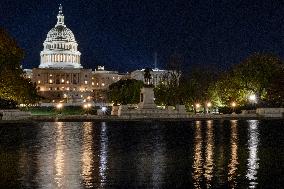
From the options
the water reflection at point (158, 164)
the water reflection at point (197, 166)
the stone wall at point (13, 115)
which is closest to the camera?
the water reflection at point (197, 166)

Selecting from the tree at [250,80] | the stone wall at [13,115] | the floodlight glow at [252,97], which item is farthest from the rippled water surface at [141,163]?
the floodlight glow at [252,97]

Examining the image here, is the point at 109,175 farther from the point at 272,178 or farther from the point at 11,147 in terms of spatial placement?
the point at 11,147

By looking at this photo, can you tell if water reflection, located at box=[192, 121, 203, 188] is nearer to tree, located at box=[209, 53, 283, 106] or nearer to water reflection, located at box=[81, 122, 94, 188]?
water reflection, located at box=[81, 122, 94, 188]

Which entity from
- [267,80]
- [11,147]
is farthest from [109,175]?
[267,80]

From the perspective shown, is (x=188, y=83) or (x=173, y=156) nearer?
(x=173, y=156)

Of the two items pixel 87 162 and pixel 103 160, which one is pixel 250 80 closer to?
pixel 103 160

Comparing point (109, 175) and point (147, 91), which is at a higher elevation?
point (147, 91)

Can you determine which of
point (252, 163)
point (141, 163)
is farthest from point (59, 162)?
point (252, 163)

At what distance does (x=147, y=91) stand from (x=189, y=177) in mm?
57849

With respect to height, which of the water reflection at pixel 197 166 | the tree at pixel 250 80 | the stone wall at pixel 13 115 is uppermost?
the tree at pixel 250 80

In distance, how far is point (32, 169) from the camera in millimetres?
21094

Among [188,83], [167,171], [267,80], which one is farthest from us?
[188,83]

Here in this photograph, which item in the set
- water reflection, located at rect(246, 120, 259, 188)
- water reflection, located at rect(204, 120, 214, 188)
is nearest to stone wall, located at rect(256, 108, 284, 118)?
water reflection, located at rect(246, 120, 259, 188)

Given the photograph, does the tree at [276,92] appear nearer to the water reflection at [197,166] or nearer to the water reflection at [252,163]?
the water reflection at [252,163]
